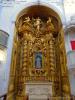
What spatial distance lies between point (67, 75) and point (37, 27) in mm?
4052

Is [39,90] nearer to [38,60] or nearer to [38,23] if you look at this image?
[38,60]

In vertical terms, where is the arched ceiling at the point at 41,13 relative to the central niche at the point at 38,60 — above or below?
above

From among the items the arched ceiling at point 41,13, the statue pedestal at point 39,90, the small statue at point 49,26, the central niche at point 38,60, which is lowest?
the statue pedestal at point 39,90

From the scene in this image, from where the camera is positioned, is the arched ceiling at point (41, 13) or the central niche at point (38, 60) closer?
the central niche at point (38, 60)

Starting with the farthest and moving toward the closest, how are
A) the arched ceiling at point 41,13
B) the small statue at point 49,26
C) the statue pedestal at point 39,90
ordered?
the arched ceiling at point 41,13
the small statue at point 49,26
the statue pedestal at point 39,90

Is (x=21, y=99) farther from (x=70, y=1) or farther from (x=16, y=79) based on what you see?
(x=70, y=1)

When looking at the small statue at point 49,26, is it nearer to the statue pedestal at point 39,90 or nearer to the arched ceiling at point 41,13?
the arched ceiling at point 41,13

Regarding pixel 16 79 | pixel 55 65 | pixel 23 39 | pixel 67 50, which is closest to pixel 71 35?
pixel 67 50

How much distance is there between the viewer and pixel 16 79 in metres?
11.2

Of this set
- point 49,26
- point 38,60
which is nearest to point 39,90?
point 38,60

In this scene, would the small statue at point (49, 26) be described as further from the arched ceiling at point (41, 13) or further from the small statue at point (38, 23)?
the small statue at point (38, 23)

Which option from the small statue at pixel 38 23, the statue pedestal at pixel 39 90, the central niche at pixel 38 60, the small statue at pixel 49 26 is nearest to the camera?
the statue pedestal at pixel 39 90

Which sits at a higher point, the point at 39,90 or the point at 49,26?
the point at 49,26

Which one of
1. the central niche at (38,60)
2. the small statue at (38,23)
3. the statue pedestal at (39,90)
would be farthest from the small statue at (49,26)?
the statue pedestal at (39,90)
